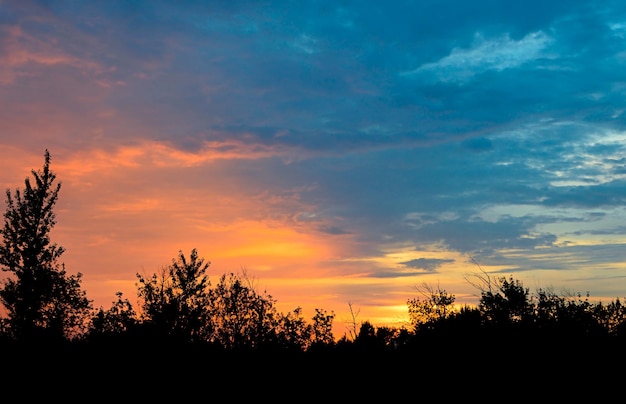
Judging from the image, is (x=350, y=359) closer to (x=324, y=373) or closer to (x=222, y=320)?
(x=324, y=373)

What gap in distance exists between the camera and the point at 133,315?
209 feet

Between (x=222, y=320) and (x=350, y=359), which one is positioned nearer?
(x=350, y=359)

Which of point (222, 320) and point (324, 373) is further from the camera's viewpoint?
point (222, 320)

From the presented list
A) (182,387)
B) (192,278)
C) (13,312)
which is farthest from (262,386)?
(192,278)

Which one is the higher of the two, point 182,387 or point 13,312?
point 13,312

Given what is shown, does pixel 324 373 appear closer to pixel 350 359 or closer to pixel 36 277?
pixel 350 359

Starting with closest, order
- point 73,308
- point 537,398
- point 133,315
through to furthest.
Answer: point 537,398, point 73,308, point 133,315

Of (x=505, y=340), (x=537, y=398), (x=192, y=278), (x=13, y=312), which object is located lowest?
(x=537, y=398)

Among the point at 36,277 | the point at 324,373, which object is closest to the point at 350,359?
the point at 324,373

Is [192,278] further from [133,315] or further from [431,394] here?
[431,394]

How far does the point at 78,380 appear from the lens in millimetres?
26125

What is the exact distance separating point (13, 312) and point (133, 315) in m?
15.2

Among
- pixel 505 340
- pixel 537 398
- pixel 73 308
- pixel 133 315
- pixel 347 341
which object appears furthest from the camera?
pixel 133 315

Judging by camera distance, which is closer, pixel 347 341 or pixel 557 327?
pixel 557 327
